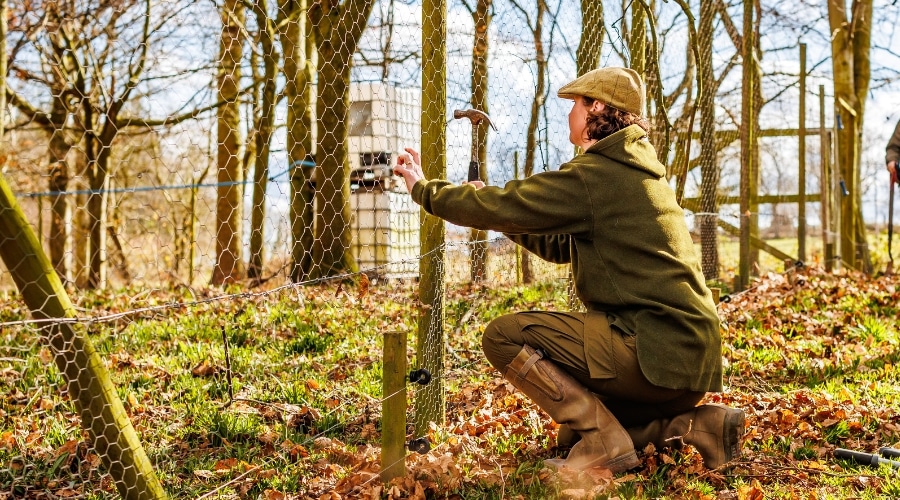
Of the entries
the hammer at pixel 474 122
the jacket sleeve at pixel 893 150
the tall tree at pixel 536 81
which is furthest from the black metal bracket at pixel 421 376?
the jacket sleeve at pixel 893 150

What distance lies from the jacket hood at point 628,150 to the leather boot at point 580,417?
31.9 inches

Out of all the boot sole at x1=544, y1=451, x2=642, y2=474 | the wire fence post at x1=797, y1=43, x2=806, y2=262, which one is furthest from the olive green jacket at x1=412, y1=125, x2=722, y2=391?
the wire fence post at x1=797, y1=43, x2=806, y2=262

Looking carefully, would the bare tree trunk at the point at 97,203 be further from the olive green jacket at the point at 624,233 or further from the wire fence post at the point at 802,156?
the wire fence post at the point at 802,156

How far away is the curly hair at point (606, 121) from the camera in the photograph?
10.4 ft

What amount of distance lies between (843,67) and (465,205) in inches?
365

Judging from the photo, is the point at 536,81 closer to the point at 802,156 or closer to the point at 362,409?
the point at 362,409

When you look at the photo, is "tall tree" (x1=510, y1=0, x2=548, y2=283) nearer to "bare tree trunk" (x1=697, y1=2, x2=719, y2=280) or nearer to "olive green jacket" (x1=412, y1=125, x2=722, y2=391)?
"olive green jacket" (x1=412, y1=125, x2=722, y2=391)

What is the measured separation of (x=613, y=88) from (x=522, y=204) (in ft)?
2.12

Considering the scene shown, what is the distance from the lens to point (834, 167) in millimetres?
10156

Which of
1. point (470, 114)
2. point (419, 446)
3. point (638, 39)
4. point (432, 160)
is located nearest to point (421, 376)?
point (419, 446)

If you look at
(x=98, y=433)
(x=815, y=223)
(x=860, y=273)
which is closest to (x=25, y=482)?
(x=98, y=433)

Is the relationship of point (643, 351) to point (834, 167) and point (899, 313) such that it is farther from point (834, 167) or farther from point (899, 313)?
point (834, 167)

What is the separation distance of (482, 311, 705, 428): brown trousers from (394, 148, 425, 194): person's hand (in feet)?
2.19

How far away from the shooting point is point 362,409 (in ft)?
12.8
